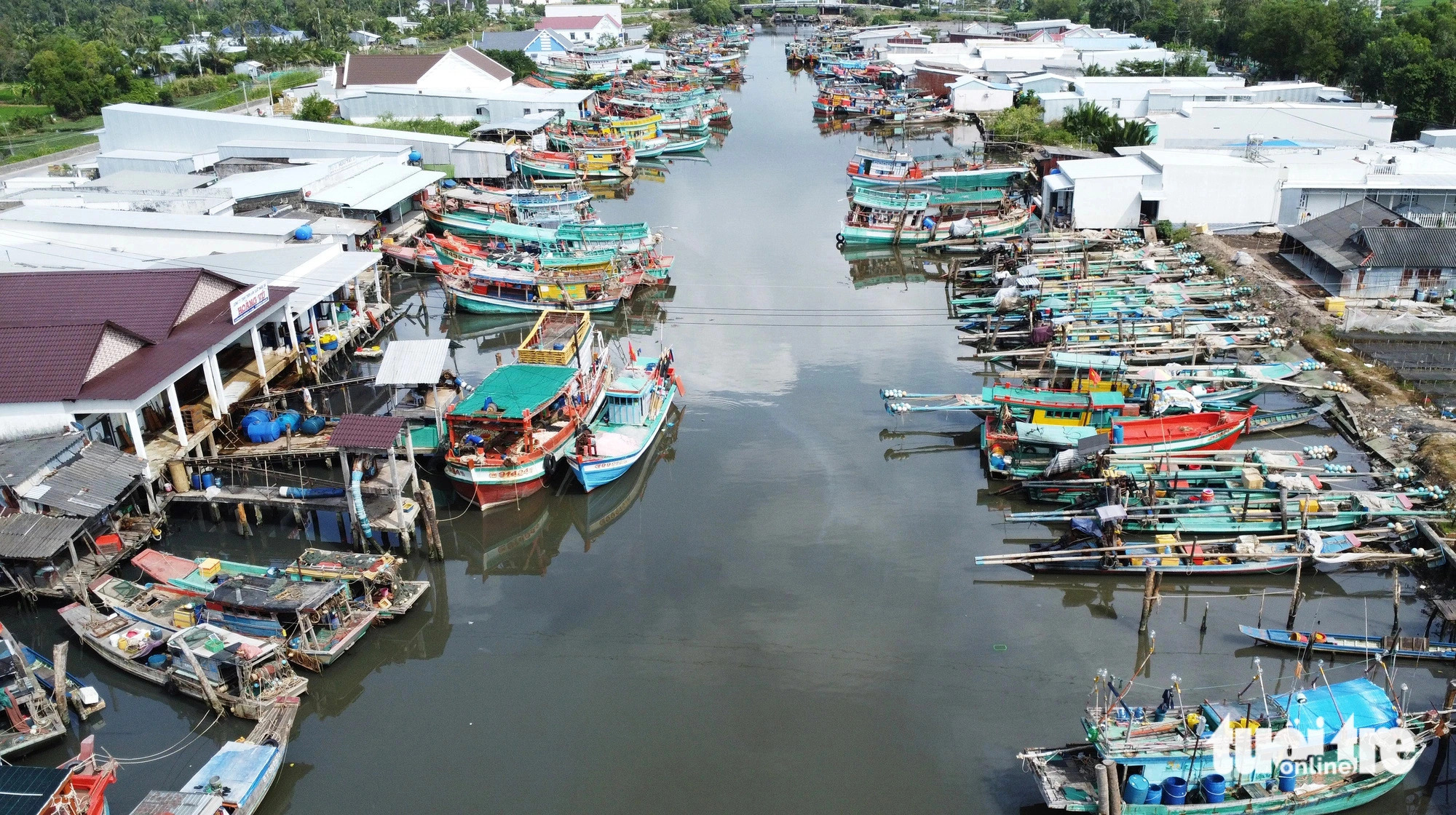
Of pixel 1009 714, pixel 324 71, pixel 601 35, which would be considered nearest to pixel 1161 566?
pixel 1009 714

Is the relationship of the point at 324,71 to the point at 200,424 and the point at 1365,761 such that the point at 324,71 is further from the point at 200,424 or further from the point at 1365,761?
the point at 1365,761

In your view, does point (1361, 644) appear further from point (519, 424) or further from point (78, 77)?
point (78, 77)

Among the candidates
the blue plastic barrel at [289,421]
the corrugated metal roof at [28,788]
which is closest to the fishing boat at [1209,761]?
the corrugated metal roof at [28,788]

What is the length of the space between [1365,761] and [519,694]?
13.0 meters

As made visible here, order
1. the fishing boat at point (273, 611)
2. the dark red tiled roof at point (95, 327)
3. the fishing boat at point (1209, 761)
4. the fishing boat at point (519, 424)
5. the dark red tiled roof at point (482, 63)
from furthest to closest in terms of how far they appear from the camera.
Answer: the dark red tiled roof at point (482, 63) → the fishing boat at point (519, 424) → the dark red tiled roof at point (95, 327) → the fishing boat at point (273, 611) → the fishing boat at point (1209, 761)

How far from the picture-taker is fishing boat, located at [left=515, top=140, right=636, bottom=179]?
5372 cm

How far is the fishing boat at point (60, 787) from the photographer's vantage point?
1355 centimetres

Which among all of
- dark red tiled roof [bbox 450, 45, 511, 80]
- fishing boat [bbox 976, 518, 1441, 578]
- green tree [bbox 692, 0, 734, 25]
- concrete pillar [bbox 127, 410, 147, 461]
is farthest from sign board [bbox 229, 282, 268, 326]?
green tree [bbox 692, 0, 734, 25]

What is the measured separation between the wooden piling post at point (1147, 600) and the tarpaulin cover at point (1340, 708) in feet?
12.0

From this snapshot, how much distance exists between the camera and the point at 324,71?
254ft

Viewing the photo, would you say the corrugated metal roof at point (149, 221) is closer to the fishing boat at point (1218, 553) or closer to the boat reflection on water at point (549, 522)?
the boat reflection on water at point (549, 522)

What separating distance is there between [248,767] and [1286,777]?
14.7m

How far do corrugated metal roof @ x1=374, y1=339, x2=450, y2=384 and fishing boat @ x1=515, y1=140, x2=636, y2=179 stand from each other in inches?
1123

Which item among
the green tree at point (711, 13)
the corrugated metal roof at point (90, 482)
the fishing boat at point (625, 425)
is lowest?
the fishing boat at point (625, 425)
